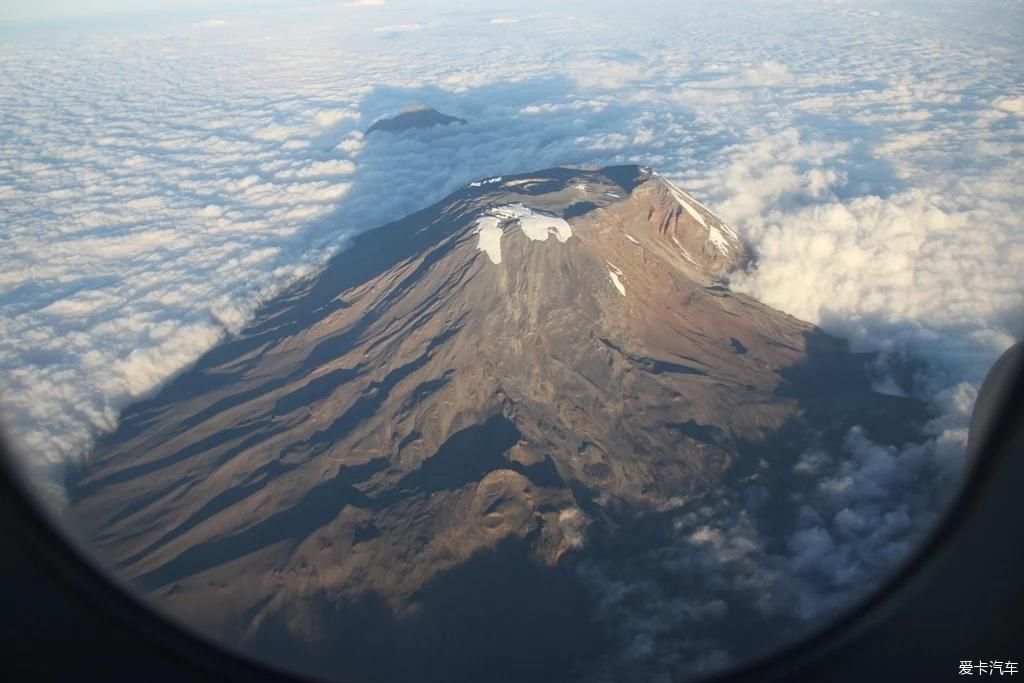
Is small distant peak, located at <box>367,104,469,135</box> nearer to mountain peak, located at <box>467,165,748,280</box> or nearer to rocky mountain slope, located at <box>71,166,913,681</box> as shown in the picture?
mountain peak, located at <box>467,165,748,280</box>

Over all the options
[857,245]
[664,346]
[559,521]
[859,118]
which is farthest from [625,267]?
[859,118]

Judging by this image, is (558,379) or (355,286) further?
(355,286)

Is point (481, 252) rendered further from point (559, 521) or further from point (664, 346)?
point (559, 521)

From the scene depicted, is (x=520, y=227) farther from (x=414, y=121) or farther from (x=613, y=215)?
(x=414, y=121)

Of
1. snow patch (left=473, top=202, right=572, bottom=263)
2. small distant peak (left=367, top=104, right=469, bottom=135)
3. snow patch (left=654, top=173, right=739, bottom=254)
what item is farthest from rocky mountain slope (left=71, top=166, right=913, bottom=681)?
small distant peak (left=367, top=104, right=469, bottom=135)

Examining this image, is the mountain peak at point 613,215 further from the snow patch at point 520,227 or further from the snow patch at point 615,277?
the snow patch at point 615,277

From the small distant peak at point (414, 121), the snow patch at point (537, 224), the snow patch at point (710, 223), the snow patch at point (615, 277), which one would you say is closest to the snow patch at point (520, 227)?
the snow patch at point (537, 224)
